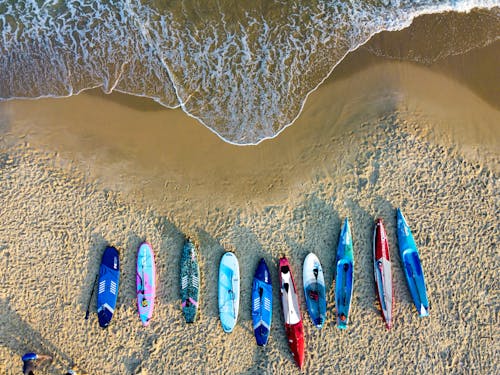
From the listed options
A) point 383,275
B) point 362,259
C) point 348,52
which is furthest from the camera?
point 348,52

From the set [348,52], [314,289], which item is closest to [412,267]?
[314,289]

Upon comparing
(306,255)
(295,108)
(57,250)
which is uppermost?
(295,108)

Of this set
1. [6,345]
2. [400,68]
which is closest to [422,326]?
[400,68]

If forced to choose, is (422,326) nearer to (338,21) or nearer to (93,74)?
(338,21)

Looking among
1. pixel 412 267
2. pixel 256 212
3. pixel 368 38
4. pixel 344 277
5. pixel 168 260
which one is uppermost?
pixel 368 38

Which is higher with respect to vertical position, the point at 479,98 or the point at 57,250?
the point at 479,98

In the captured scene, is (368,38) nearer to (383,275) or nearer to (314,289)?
(383,275)
